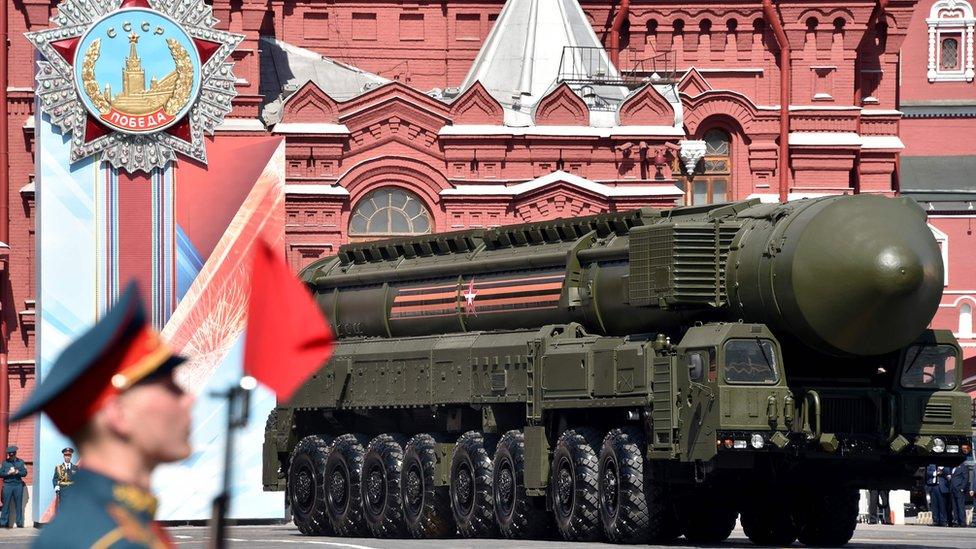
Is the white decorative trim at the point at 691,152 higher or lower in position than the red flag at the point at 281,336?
higher

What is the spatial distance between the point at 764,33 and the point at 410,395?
21.2 m

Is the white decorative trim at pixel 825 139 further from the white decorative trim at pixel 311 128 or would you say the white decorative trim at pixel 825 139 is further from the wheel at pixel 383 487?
the wheel at pixel 383 487

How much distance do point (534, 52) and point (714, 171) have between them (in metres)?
4.81

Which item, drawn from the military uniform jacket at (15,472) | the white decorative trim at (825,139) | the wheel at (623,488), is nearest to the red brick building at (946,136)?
the white decorative trim at (825,139)

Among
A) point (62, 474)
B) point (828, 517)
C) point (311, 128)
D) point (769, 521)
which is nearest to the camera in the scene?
point (828, 517)

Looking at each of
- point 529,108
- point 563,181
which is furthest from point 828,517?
point 529,108

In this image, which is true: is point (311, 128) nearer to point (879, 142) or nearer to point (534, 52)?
point (534, 52)

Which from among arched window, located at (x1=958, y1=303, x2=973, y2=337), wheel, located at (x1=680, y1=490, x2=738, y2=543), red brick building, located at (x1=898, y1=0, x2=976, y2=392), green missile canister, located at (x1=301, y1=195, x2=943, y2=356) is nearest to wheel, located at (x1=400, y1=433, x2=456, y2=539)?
green missile canister, located at (x1=301, y1=195, x2=943, y2=356)

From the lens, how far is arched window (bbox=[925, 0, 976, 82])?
84.1 metres

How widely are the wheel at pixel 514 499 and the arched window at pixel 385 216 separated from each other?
1590 centimetres

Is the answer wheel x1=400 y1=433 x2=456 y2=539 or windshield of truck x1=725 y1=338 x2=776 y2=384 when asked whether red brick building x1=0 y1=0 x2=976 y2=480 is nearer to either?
wheel x1=400 y1=433 x2=456 y2=539

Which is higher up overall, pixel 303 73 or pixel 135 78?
pixel 303 73

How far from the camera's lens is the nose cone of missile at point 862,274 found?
70.2ft

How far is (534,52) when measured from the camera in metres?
45.6
